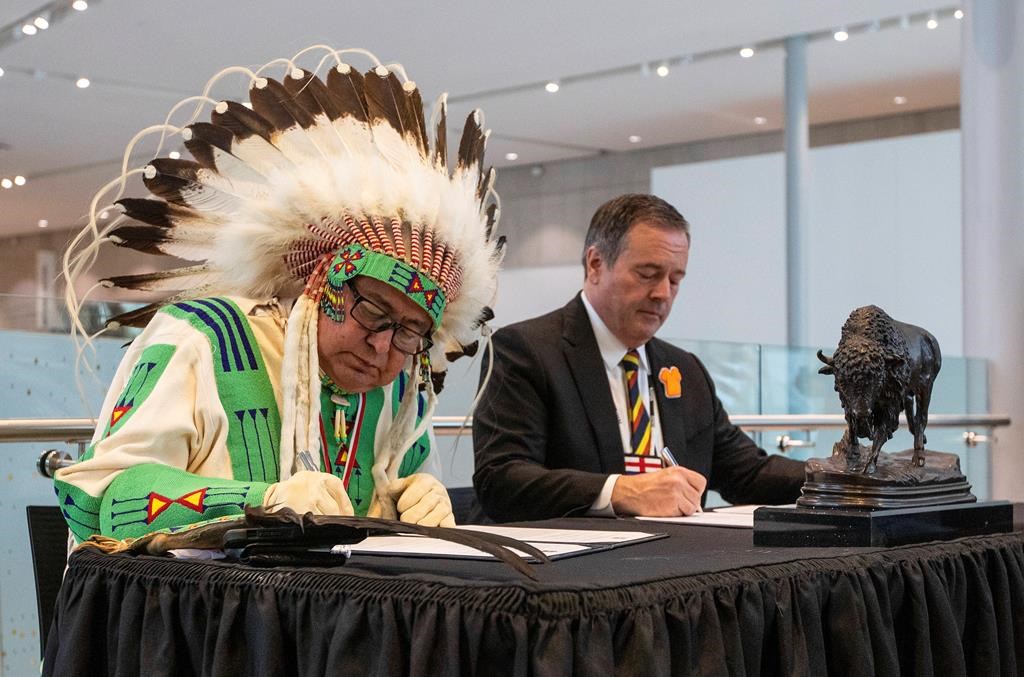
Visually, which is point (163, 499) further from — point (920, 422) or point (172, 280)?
point (920, 422)

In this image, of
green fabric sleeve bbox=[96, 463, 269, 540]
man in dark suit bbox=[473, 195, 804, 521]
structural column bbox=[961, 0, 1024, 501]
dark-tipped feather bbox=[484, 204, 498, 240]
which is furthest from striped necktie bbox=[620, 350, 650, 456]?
structural column bbox=[961, 0, 1024, 501]

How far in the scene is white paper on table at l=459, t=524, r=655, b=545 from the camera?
5.10 ft

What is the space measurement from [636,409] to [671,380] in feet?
0.38

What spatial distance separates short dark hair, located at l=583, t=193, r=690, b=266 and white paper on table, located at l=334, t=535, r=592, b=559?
4.60 ft

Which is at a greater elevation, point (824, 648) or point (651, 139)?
point (651, 139)

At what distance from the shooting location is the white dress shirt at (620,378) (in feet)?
9.18

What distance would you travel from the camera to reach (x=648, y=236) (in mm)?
2838

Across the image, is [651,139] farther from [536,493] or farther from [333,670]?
[333,670]

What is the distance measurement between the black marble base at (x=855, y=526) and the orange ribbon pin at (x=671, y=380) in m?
1.08

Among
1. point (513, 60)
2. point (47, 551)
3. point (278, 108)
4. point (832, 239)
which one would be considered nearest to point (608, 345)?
point (278, 108)

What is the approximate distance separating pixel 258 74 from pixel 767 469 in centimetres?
139

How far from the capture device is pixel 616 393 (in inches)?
111

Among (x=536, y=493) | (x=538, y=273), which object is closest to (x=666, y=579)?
(x=536, y=493)

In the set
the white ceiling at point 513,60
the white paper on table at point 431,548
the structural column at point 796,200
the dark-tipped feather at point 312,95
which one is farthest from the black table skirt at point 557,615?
the structural column at point 796,200
